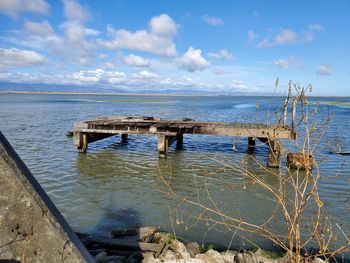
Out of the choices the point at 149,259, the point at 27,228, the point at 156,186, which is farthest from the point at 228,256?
the point at 156,186

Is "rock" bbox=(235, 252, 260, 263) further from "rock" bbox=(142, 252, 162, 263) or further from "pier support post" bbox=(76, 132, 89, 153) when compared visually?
"pier support post" bbox=(76, 132, 89, 153)

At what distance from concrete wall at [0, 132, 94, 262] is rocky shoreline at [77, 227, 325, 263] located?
2.36 m

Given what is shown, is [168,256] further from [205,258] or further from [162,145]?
[162,145]

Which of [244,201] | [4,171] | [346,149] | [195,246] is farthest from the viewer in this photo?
[346,149]

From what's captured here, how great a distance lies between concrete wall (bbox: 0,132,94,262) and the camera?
282 cm

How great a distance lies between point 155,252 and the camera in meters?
5.58

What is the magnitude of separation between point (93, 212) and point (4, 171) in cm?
576

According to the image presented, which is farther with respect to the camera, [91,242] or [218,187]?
[218,187]

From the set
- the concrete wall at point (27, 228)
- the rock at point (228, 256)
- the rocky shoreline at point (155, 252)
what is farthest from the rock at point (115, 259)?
the concrete wall at point (27, 228)

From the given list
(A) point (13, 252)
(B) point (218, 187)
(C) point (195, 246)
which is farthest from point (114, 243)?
(B) point (218, 187)

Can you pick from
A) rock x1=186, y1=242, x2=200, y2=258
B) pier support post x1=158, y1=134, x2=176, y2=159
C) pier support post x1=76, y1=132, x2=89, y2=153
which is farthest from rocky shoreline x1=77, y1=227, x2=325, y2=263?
pier support post x1=76, y1=132, x2=89, y2=153

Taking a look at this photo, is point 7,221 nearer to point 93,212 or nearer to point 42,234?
point 42,234

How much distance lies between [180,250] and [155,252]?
0.44 meters

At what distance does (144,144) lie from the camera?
60.7 feet
